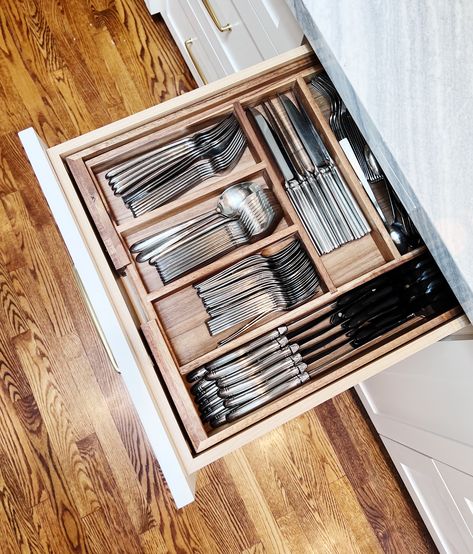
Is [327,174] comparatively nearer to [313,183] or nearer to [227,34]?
[313,183]

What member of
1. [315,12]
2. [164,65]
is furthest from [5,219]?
[315,12]

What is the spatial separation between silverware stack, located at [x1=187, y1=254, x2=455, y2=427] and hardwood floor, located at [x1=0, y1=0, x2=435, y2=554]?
730 mm

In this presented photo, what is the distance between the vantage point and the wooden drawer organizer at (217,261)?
2.46ft

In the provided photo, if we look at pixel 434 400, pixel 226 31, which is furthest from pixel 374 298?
pixel 226 31

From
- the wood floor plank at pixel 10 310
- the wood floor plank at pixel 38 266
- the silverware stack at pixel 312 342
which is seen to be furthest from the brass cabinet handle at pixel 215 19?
the wood floor plank at pixel 10 310

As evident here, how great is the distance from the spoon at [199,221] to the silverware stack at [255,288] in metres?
0.09

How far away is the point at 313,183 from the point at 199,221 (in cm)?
20

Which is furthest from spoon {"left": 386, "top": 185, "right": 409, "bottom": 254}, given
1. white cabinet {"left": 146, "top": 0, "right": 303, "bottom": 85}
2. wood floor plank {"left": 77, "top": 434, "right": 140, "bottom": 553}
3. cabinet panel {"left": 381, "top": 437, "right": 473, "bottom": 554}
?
wood floor plank {"left": 77, "top": 434, "right": 140, "bottom": 553}

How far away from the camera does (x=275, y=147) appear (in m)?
0.87

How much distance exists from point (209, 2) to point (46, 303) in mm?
894

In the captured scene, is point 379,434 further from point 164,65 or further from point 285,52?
point 164,65

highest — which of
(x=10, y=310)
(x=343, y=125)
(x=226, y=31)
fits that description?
(x=226, y=31)

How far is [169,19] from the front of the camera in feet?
5.08

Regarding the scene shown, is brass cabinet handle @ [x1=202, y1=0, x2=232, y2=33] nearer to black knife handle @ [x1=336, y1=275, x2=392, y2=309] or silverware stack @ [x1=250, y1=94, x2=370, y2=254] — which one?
silverware stack @ [x1=250, y1=94, x2=370, y2=254]
